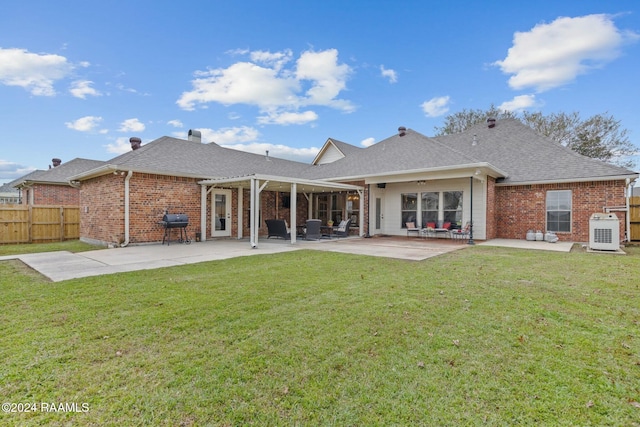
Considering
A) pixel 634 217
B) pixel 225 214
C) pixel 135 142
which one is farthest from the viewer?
pixel 135 142

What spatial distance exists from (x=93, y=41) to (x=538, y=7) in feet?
56.6

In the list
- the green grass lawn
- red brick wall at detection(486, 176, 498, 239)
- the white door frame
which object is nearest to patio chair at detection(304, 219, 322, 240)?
the white door frame

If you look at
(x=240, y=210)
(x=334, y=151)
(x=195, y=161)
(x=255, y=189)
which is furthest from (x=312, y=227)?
(x=334, y=151)

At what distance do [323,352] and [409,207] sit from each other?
44.4 ft

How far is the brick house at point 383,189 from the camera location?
38.8 feet

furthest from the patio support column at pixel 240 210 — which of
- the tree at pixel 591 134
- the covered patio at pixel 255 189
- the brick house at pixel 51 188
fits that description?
the tree at pixel 591 134

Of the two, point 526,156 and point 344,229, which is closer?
point 526,156

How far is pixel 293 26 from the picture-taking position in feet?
44.5

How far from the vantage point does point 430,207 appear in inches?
592

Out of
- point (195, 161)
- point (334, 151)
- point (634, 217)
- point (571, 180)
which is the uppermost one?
point (334, 151)

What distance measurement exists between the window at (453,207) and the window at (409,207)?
4.70 feet

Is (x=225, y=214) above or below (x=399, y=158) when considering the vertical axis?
below

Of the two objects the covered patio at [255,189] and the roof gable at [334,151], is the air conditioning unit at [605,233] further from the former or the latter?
the roof gable at [334,151]

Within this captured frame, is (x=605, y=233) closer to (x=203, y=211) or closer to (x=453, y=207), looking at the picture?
(x=453, y=207)
